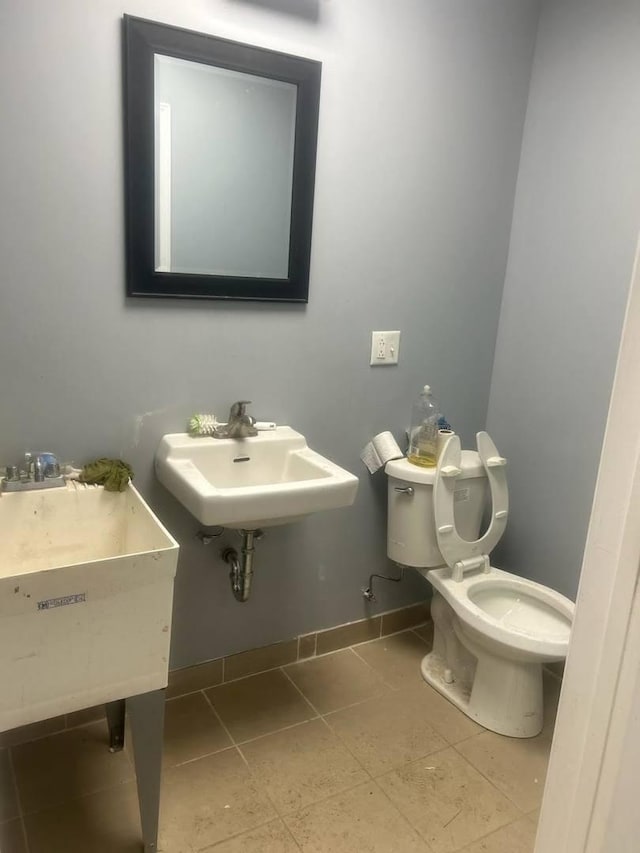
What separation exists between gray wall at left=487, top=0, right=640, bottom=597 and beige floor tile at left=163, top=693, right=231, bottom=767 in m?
1.20

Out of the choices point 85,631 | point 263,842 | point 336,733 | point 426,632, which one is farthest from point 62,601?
point 426,632

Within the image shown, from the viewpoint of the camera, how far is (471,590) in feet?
6.71

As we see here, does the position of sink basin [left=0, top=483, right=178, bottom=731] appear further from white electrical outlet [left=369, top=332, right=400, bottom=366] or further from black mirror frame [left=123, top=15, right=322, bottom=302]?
white electrical outlet [left=369, top=332, right=400, bottom=366]

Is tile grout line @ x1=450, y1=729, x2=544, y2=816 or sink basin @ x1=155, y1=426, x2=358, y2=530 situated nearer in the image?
sink basin @ x1=155, y1=426, x2=358, y2=530

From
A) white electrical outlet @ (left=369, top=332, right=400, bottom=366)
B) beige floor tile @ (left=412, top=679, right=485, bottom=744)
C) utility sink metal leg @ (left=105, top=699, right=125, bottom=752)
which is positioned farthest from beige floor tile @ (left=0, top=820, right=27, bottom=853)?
white electrical outlet @ (left=369, top=332, right=400, bottom=366)

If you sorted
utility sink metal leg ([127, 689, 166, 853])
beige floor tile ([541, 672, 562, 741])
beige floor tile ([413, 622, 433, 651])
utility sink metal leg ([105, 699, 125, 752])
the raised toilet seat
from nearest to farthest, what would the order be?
utility sink metal leg ([127, 689, 166, 853])
utility sink metal leg ([105, 699, 125, 752])
the raised toilet seat
beige floor tile ([541, 672, 562, 741])
beige floor tile ([413, 622, 433, 651])

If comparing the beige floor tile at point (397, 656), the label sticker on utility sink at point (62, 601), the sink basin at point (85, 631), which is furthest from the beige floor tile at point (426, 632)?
the label sticker on utility sink at point (62, 601)

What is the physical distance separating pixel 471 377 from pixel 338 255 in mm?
722

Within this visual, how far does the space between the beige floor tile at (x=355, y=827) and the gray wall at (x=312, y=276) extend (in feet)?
1.98

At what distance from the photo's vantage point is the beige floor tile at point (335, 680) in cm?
203

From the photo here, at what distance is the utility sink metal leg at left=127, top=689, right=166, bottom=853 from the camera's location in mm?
1367

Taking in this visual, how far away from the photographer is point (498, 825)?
5.23 feet

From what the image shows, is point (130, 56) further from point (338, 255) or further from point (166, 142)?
point (338, 255)

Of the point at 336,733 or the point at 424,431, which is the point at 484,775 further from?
the point at 424,431
